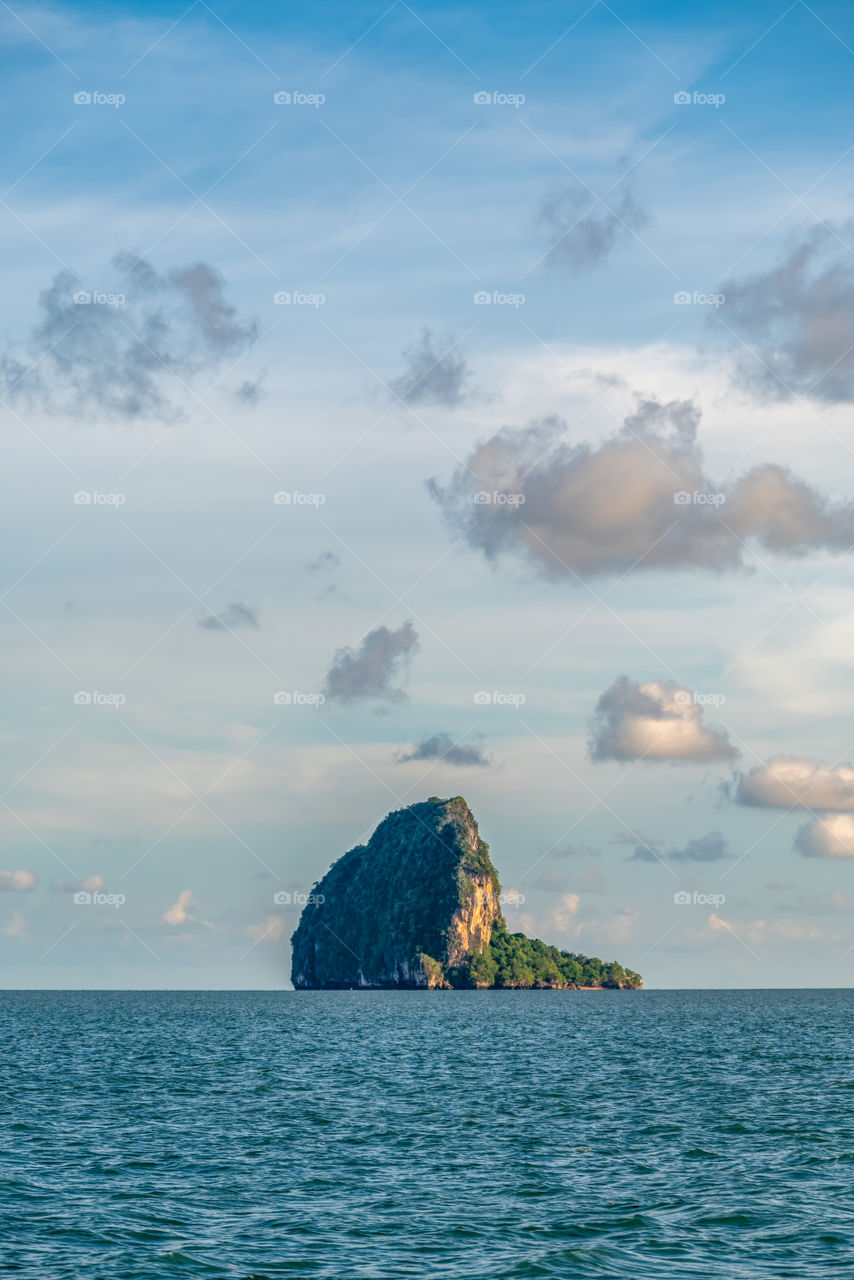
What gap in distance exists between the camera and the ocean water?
123 feet

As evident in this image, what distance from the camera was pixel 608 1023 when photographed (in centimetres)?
17688

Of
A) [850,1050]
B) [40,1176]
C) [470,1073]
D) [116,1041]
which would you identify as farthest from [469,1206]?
[116,1041]

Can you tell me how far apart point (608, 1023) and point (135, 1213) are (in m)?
142

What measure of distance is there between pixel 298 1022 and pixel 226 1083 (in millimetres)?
99603

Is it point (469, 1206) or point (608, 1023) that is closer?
point (469, 1206)

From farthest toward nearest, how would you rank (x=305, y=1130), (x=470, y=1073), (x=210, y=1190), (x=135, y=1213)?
(x=470, y=1073), (x=305, y=1130), (x=210, y=1190), (x=135, y=1213)

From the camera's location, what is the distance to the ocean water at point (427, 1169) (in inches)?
1476

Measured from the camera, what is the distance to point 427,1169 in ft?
166

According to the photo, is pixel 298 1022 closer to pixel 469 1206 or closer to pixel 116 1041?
pixel 116 1041

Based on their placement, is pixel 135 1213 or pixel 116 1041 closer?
pixel 135 1213

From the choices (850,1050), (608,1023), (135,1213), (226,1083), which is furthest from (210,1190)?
(608,1023)

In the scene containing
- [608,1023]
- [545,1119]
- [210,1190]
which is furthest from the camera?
[608,1023]

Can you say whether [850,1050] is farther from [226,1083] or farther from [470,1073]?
[226,1083]

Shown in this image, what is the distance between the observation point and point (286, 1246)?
38.3m
